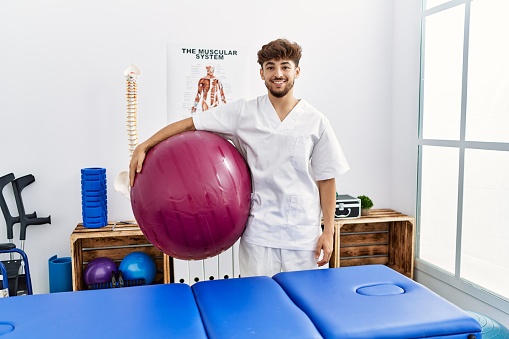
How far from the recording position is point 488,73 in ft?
9.77

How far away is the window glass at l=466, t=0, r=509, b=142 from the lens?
2.86 meters

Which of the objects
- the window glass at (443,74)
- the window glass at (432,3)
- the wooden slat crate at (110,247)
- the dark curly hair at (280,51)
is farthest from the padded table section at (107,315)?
the window glass at (432,3)

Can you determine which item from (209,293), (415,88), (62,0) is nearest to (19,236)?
(62,0)

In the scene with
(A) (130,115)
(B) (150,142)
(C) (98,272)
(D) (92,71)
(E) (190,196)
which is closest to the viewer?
(E) (190,196)

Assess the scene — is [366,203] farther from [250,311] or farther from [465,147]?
[250,311]

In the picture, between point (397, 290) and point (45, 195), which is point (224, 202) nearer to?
point (397, 290)

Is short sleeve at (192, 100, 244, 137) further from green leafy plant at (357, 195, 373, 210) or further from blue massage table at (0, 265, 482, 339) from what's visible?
green leafy plant at (357, 195, 373, 210)

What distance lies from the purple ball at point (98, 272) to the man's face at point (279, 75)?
68.7 inches

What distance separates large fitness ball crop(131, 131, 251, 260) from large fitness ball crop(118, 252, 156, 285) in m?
1.35

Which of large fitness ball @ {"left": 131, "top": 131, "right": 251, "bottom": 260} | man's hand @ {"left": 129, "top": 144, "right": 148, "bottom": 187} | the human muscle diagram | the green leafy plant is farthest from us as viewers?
the green leafy plant

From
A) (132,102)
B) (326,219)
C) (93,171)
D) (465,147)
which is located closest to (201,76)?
(132,102)

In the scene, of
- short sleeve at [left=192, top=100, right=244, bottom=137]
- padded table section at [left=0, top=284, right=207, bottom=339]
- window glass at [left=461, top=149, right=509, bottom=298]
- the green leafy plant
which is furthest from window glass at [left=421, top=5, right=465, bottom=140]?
padded table section at [left=0, top=284, right=207, bottom=339]

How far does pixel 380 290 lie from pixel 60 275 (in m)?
2.33

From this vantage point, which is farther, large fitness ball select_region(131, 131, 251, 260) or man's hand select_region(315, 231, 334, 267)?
man's hand select_region(315, 231, 334, 267)
